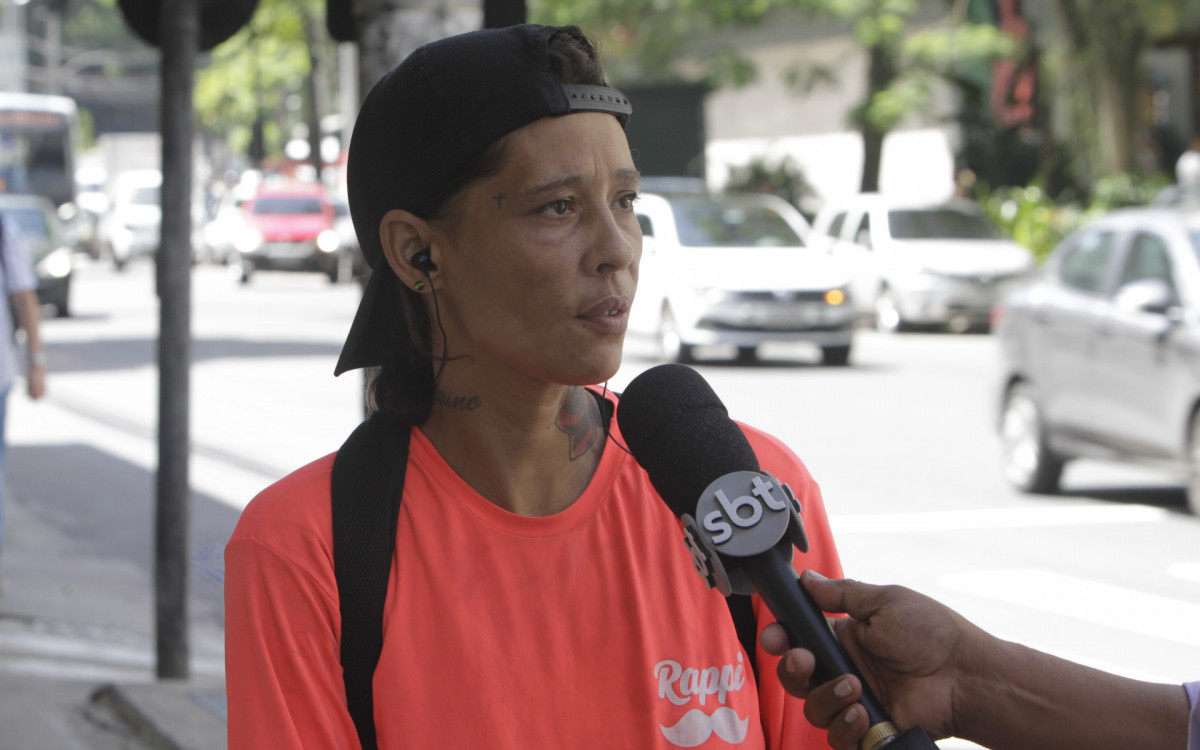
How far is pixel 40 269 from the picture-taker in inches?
942

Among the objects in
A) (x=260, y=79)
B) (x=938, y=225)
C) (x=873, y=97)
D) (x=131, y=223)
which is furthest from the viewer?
(x=260, y=79)

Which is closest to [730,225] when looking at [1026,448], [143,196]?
[1026,448]

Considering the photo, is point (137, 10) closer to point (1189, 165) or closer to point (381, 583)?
point (381, 583)

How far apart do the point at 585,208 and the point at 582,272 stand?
0.09 meters

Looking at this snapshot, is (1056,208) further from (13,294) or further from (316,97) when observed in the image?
(316,97)

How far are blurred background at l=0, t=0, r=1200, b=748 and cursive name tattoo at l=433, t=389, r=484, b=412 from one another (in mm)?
1025

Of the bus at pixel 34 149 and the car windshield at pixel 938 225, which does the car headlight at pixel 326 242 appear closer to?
the bus at pixel 34 149

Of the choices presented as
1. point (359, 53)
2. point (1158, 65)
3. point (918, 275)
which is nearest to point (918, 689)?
point (359, 53)

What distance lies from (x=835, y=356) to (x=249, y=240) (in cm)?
2001

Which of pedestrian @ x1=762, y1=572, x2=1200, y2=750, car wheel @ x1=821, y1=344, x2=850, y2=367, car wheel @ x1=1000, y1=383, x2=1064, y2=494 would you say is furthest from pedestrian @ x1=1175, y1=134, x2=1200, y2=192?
pedestrian @ x1=762, y1=572, x2=1200, y2=750

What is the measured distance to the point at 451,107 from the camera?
2.06 meters

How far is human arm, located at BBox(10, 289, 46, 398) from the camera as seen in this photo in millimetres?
7719

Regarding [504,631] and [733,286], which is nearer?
[504,631]

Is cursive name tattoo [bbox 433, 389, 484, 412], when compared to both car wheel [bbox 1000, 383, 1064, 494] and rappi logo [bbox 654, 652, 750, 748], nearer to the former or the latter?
rappi logo [bbox 654, 652, 750, 748]
